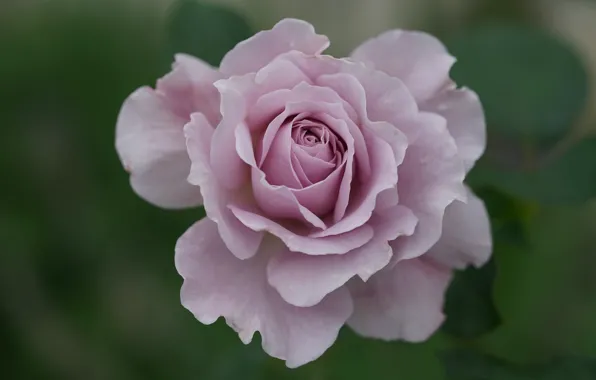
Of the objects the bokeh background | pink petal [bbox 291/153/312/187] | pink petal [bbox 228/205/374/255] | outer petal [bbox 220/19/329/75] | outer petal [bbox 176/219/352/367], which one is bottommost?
the bokeh background

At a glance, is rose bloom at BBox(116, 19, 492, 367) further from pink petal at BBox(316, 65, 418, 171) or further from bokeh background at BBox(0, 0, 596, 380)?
bokeh background at BBox(0, 0, 596, 380)

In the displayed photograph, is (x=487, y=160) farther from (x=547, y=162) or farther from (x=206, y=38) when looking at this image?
(x=206, y=38)

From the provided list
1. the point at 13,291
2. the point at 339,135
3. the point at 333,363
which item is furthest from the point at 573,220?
the point at 13,291

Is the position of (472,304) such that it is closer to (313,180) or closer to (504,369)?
(504,369)

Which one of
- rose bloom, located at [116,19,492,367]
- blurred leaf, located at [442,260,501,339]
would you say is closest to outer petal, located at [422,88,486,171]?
rose bloom, located at [116,19,492,367]

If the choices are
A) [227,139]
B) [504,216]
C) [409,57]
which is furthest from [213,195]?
[504,216]

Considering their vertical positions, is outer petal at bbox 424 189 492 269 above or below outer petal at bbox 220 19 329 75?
below

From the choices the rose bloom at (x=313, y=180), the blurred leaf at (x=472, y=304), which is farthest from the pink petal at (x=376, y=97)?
the blurred leaf at (x=472, y=304)
